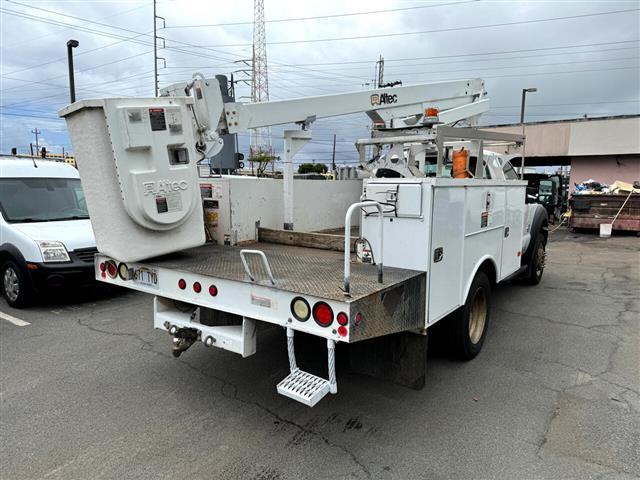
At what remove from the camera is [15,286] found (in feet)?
21.8

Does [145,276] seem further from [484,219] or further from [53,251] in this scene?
[53,251]

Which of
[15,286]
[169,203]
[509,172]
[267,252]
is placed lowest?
[15,286]

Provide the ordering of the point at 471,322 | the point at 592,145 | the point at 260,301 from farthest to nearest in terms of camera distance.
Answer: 1. the point at 592,145
2. the point at 471,322
3. the point at 260,301

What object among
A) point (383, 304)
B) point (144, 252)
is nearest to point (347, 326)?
point (383, 304)

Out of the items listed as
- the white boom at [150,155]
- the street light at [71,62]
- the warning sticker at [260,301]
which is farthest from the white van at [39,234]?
the street light at [71,62]

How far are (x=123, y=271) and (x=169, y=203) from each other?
75 cm

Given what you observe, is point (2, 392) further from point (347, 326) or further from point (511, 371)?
point (511, 371)

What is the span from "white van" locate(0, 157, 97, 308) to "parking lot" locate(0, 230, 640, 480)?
856 mm

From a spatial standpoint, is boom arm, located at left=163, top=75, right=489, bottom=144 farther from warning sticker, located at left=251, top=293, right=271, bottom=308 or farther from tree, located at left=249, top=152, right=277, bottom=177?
tree, located at left=249, top=152, right=277, bottom=177

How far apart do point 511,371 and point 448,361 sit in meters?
0.59

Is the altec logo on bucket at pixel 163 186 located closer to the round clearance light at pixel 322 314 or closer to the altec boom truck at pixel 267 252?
the altec boom truck at pixel 267 252

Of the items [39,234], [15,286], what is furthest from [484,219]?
[15,286]

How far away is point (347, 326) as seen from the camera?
8.61ft

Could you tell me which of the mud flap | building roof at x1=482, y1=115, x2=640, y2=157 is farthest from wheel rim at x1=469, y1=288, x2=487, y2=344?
building roof at x1=482, y1=115, x2=640, y2=157
